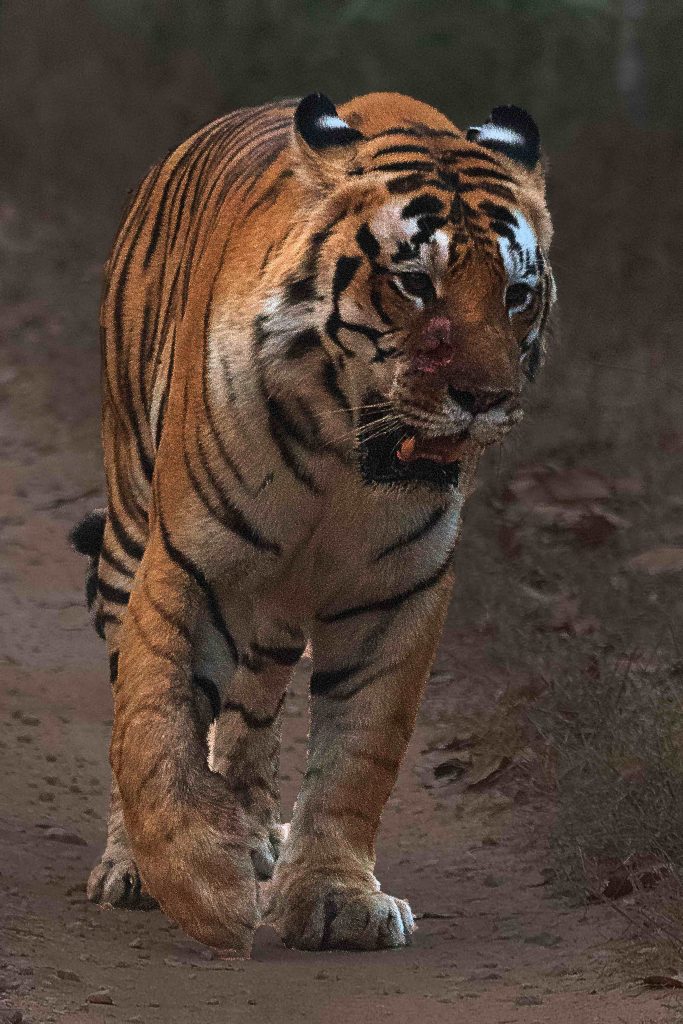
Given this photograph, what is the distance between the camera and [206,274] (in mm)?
4426

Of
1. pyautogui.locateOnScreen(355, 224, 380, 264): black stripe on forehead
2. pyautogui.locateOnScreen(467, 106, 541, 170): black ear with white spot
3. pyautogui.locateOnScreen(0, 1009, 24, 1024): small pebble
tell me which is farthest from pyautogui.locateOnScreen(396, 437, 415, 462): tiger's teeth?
pyautogui.locateOnScreen(0, 1009, 24, 1024): small pebble

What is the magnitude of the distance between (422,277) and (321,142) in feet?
1.45

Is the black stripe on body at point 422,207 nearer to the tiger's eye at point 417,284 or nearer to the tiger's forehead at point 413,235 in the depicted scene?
the tiger's forehead at point 413,235

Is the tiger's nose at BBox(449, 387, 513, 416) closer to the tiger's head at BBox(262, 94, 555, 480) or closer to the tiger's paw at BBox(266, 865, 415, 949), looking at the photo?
the tiger's head at BBox(262, 94, 555, 480)

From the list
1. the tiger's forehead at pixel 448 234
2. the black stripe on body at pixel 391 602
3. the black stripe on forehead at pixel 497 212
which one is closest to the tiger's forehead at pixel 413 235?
the tiger's forehead at pixel 448 234

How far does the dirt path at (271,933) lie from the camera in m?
3.78

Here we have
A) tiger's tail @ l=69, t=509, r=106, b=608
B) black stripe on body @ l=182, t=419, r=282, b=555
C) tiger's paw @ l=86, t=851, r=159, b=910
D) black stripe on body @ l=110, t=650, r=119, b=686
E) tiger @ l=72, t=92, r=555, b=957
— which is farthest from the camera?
tiger's tail @ l=69, t=509, r=106, b=608

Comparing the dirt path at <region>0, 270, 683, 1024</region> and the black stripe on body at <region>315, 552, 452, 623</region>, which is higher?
the black stripe on body at <region>315, 552, 452, 623</region>

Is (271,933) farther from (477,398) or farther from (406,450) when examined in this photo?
(477,398)

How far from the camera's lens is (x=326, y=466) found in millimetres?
4133

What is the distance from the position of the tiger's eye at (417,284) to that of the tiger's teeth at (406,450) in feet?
0.99

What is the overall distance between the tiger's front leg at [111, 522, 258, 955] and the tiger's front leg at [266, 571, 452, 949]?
218 millimetres

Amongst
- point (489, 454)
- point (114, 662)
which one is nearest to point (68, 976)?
point (114, 662)

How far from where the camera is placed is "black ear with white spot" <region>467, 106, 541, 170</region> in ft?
13.7
